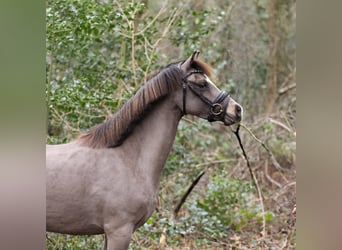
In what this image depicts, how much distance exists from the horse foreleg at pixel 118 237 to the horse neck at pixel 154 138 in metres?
0.27

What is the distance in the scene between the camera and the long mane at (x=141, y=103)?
281cm

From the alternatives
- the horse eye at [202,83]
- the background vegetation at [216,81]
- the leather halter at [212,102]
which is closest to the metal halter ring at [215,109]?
the leather halter at [212,102]

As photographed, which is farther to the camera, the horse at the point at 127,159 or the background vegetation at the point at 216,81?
the background vegetation at the point at 216,81

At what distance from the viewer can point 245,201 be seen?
5418mm

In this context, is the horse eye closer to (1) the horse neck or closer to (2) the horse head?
(2) the horse head

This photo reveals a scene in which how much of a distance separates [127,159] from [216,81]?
76 centimetres

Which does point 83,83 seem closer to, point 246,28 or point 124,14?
point 124,14

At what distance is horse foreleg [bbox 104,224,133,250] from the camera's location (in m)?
2.74

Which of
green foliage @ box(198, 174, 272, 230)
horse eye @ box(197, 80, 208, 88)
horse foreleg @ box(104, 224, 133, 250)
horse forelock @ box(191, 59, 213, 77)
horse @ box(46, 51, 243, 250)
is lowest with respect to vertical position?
green foliage @ box(198, 174, 272, 230)

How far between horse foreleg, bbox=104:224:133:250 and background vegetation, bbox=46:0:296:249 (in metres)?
1.29

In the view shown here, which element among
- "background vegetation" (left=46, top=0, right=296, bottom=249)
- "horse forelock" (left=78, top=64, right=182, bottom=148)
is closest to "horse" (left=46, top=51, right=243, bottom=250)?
"horse forelock" (left=78, top=64, right=182, bottom=148)

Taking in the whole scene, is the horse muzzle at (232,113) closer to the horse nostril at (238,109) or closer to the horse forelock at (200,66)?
the horse nostril at (238,109)
